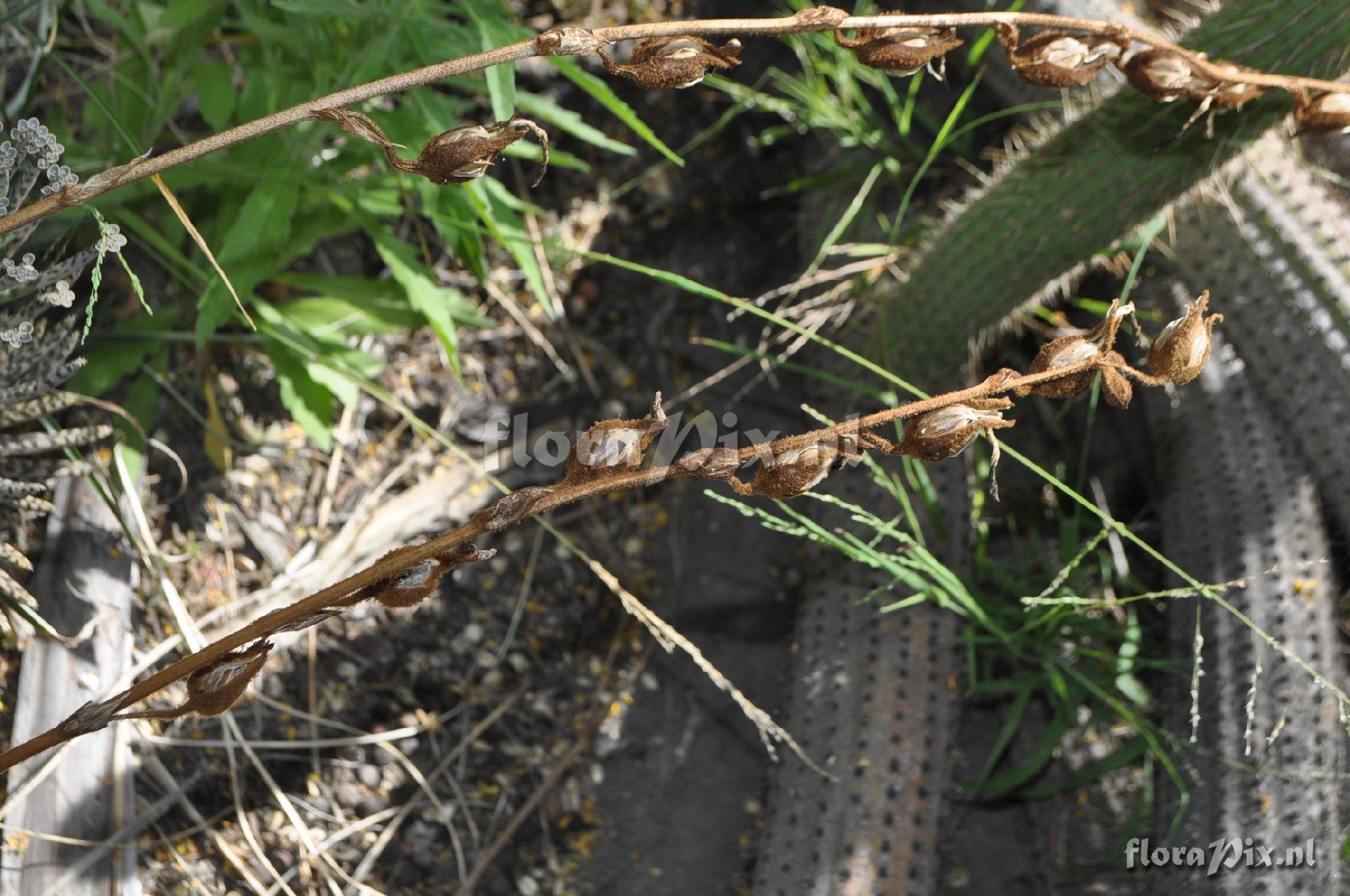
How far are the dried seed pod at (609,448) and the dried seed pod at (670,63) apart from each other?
27 cm

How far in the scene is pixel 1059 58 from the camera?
101 cm

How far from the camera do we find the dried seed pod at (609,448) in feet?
A: 2.46

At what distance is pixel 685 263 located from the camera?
6.59 feet

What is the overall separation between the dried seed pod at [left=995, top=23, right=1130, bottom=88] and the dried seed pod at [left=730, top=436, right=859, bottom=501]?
489mm

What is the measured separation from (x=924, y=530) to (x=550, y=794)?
75 centimetres

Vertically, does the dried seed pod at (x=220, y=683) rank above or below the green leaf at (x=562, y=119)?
below

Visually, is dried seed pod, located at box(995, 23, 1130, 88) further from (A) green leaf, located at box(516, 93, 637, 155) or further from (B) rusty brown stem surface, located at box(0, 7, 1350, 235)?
(A) green leaf, located at box(516, 93, 637, 155)

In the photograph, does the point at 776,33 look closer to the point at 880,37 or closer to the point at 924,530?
the point at 880,37

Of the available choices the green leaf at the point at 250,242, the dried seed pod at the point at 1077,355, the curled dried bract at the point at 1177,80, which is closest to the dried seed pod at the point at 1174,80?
the curled dried bract at the point at 1177,80

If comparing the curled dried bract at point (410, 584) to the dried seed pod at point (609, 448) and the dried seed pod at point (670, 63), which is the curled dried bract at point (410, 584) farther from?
the dried seed pod at point (670, 63)

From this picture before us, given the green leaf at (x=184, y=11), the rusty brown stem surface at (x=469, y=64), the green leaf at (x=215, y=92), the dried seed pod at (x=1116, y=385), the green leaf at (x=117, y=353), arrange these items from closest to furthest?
the rusty brown stem surface at (x=469, y=64)
the dried seed pod at (x=1116, y=385)
the green leaf at (x=184, y=11)
the green leaf at (x=215, y=92)
the green leaf at (x=117, y=353)

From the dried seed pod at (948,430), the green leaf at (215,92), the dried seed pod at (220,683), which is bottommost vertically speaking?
the dried seed pod at (220,683)

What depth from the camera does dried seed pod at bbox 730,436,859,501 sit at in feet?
2.50

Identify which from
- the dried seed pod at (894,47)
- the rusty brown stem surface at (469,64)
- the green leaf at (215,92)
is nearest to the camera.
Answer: the rusty brown stem surface at (469,64)
